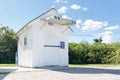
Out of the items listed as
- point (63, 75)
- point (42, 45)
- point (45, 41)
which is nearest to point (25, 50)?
point (42, 45)

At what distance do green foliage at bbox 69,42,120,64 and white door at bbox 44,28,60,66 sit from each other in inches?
376

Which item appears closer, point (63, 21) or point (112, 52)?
point (63, 21)

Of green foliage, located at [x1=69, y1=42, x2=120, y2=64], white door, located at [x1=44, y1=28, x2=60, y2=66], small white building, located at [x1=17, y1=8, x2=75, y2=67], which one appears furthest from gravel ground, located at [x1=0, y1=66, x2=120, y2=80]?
green foliage, located at [x1=69, y1=42, x2=120, y2=64]

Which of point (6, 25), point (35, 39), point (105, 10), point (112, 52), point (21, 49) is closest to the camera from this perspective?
point (35, 39)

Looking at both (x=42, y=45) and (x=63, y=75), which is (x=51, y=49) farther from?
(x=63, y=75)

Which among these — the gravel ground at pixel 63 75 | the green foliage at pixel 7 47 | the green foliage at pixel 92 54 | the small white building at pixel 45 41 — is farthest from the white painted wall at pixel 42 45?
the green foliage at pixel 7 47

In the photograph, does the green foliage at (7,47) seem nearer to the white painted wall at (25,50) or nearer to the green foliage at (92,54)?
the green foliage at (92,54)

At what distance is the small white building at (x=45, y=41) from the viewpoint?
17828mm

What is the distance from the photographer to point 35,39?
1775 centimetres

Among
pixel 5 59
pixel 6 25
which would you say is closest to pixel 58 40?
pixel 5 59

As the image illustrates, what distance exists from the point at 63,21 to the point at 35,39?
3.02 m

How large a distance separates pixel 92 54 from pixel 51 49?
11036 mm

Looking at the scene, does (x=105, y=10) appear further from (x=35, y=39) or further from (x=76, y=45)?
(x=35, y=39)

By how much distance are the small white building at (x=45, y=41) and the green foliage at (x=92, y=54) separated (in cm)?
850
